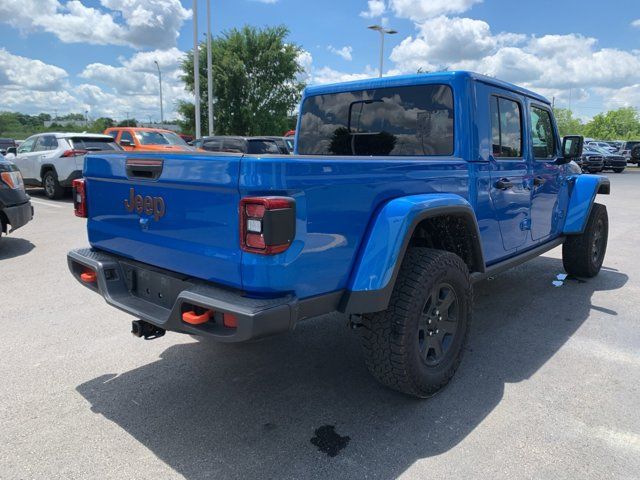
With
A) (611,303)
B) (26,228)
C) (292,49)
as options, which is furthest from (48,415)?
(292,49)

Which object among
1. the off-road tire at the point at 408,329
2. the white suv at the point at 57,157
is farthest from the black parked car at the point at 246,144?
the off-road tire at the point at 408,329

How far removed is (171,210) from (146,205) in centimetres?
25

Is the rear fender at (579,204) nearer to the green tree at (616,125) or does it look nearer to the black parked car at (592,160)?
the black parked car at (592,160)

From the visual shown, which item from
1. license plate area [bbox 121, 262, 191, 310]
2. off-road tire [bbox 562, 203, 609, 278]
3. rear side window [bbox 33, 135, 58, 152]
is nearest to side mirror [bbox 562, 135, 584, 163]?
off-road tire [bbox 562, 203, 609, 278]

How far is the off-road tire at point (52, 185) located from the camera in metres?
12.3

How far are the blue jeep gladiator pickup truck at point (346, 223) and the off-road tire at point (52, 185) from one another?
10190 millimetres

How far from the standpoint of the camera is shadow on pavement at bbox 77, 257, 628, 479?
2.50 meters

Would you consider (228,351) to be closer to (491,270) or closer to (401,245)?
(401,245)

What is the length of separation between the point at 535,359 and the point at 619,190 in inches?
681

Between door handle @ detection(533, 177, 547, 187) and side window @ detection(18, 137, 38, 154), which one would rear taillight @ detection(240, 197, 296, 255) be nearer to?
door handle @ detection(533, 177, 547, 187)

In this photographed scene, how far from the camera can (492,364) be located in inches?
142

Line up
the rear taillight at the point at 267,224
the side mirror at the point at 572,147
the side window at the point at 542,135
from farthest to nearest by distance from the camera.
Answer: the side mirror at the point at 572,147 < the side window at the point at 542,135 < the rear taillight at the point at 267,224

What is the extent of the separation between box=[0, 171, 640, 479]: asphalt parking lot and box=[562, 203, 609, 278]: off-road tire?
99 cm

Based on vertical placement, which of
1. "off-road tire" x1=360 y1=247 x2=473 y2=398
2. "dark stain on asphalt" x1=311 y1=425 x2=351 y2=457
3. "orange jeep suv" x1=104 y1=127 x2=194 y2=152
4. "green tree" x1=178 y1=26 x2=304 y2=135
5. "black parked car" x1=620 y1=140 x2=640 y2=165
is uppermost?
"green tree" x1=178 y1=26 x2=304 y2=135
